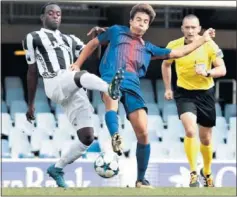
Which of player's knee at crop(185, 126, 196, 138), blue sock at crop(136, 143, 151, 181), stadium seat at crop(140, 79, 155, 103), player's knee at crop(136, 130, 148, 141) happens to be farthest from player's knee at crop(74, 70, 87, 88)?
stadium seat at crop(140, 79, 155, 103)

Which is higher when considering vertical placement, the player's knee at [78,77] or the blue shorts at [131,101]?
the player's knee at [78,77]

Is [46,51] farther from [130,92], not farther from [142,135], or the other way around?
[142,135]

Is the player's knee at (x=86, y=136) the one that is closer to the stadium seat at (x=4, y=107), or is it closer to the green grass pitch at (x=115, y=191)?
the green grass pitch at (x=115, y=191)

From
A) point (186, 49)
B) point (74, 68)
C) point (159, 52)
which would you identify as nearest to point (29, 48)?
point (74, 68)

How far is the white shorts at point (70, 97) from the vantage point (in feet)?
39.5

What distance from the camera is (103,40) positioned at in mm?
12070

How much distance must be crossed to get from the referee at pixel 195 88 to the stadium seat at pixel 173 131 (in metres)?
8.11

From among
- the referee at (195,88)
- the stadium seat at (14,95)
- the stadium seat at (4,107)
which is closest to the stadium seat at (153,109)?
the stadium seat at (14,95)

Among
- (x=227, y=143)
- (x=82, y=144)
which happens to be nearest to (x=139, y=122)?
(x=82, y=144)

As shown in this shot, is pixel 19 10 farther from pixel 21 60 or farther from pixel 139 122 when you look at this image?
pixel 139 122

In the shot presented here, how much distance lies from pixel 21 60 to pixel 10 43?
0.83m

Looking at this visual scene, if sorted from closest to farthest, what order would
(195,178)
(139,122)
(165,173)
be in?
1. (139,122)
2. (195,178)
3. (165,173)

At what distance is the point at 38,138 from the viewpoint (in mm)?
21172

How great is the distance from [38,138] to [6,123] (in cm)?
89
